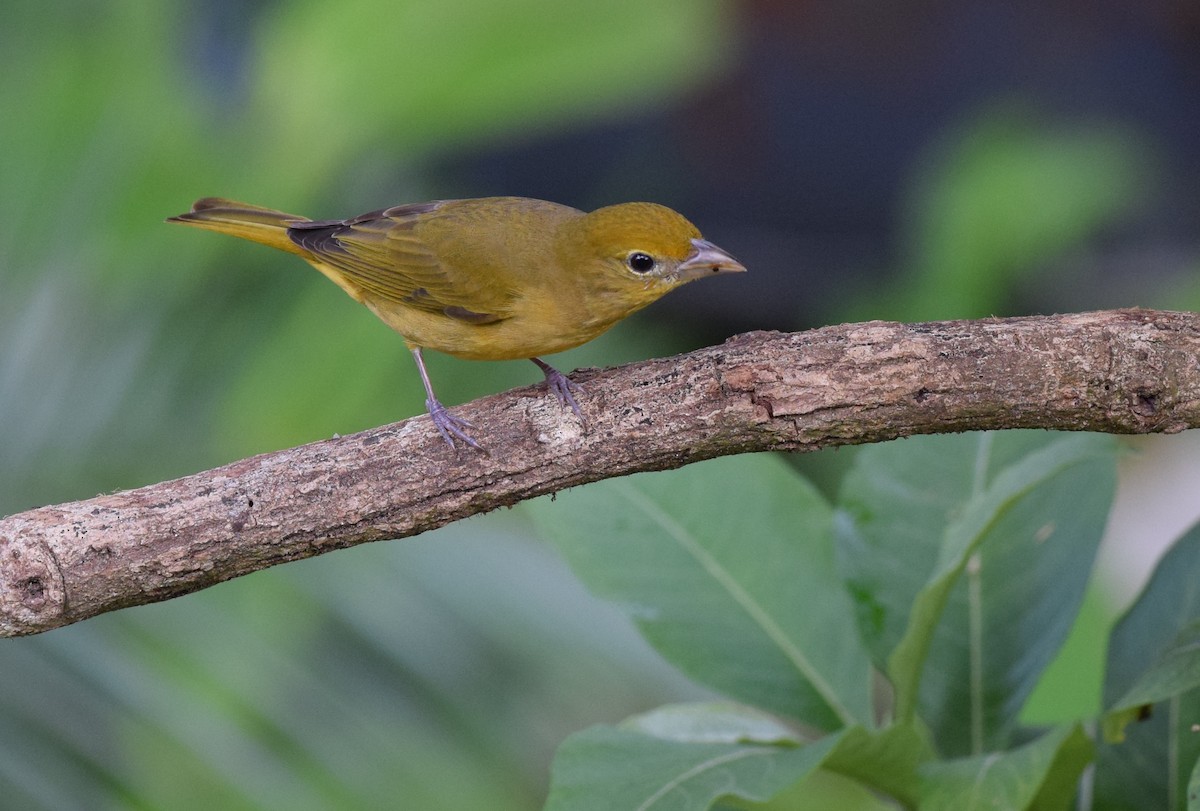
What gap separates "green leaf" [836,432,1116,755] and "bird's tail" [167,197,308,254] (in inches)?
72.0

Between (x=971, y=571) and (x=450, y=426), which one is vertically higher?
(x=450, y=426)

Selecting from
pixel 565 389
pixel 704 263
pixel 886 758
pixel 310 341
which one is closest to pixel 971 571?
pixel 886 758

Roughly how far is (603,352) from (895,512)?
2.29m

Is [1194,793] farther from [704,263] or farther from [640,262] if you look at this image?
[640,262]

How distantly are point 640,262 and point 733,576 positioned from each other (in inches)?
34.2

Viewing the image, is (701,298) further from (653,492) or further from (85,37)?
(653,492)

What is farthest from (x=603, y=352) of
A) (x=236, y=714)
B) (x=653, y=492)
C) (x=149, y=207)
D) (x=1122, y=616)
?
(x=1122, y=616)

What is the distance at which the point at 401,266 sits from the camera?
10.5 ft

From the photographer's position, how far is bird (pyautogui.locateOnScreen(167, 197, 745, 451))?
2.76m

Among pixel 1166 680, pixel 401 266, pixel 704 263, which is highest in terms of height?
pixel 401 266

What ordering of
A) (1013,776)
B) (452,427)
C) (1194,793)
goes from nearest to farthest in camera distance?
(1194,793) < (1013,776) < (452,427)

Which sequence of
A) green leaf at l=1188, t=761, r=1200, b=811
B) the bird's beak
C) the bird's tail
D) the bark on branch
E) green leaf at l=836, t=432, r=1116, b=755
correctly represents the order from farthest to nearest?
1. the bird's tail
2. the bird's beak
3. green leaf at l=836, t=432, r=1116, b=755
4. the bark on branch
5. green leaf at l=1188, t=761, r=1200, b=811

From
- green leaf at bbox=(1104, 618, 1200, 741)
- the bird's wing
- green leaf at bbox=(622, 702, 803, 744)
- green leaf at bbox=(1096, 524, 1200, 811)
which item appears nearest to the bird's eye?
the bird's wing

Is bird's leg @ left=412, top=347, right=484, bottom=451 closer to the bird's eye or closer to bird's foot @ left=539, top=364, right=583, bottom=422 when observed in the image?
bird's foot @ left=539, top=364, right=583, bottom=422
